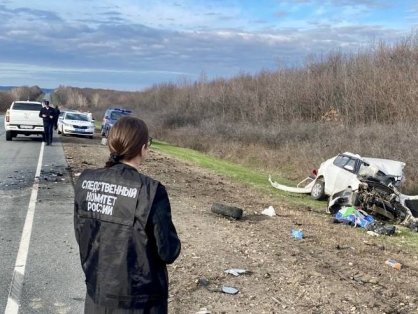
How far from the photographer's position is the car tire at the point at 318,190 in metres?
15.4

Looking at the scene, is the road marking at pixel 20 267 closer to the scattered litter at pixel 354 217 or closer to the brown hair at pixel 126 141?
the brown hair at pixel 126 141

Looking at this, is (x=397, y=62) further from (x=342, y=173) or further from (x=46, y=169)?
(x=46, y=169)

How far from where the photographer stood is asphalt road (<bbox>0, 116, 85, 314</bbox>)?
5.15 meters

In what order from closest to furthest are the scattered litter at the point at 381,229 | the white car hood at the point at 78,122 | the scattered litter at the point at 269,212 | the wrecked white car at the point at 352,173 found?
the scattered litter at the point at 381,229 < the scattered litter at the point at 269,212 < the wrecked white car at the point at 352,173 < the white car hood at the point at 78,122

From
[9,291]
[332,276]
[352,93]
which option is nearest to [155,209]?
[9,291]

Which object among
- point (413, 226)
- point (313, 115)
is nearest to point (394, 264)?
point (413, 226)

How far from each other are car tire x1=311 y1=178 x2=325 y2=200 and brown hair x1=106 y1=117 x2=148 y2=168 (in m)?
13.3

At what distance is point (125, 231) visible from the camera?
2.55 m

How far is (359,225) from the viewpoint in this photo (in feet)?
36.5

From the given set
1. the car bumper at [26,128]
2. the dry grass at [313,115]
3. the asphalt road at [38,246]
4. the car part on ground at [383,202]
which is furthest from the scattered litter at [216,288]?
the car bumper at [26,128]

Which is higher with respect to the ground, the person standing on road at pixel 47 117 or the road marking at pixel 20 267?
the person standing on road at pixel 47 117

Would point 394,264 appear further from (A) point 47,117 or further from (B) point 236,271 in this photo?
(A) point 47,117

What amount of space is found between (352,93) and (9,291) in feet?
116

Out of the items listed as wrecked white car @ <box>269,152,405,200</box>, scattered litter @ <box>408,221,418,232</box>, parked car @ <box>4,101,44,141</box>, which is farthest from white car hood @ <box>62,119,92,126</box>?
scattered litter @ <box>408,221,418,232</box>
